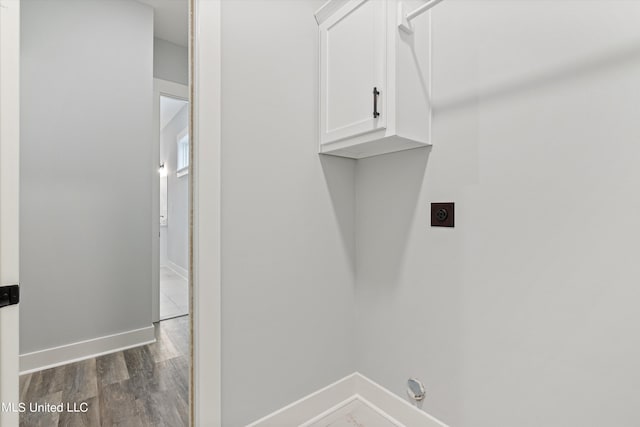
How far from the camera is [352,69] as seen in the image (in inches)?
54.8

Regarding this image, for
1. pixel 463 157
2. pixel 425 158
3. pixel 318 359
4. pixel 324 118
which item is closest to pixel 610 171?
pixel 463 157

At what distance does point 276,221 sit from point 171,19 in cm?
245

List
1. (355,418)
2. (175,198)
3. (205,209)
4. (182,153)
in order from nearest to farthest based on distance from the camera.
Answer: (205,209)
(355,418)
(182,153)
(175,198)

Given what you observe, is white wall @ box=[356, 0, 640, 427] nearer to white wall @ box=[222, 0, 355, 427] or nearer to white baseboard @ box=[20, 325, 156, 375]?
white wall @ box=[222, 0, 355, 427]

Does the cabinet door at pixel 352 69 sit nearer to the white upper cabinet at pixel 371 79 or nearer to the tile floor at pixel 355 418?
the white upper cabinet at pixel 371 79

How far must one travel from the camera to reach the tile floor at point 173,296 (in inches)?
128

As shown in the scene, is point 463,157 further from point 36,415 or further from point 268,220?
point 36,415

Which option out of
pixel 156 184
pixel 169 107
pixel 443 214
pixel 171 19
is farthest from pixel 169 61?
pixel 443 214

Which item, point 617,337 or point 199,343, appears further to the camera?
point 199,343

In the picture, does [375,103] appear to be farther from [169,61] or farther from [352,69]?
[169,61]

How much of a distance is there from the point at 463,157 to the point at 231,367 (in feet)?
4.36

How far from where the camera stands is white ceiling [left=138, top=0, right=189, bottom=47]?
255cm

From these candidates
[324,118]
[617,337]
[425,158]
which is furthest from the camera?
[324,118]

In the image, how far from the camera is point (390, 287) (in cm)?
159
